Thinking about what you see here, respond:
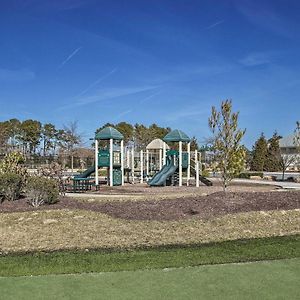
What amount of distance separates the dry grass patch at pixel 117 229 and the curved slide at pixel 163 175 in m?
11.4

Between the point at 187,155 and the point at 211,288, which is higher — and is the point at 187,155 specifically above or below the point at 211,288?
above

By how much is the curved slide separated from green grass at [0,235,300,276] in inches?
554

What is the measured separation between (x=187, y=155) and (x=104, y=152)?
466cm

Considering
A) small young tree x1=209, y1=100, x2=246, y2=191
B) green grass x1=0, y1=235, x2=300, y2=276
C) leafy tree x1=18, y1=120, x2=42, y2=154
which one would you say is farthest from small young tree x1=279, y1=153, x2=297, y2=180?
leafy tree x1=18, y1=120, x2=42, y2=154

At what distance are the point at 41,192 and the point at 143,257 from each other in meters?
5.79

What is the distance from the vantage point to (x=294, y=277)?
486 cm

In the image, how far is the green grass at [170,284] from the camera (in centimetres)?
426

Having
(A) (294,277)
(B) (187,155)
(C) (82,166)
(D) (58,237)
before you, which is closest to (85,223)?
(D) (58,237)

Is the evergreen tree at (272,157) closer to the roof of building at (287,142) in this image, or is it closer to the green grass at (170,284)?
the roof of building at (287,142)

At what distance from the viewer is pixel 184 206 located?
10352 millimetres

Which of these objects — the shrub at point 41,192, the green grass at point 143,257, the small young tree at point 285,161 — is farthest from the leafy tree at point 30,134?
the green grass at point 143,257

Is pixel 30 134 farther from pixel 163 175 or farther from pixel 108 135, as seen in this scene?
pixel 163 175

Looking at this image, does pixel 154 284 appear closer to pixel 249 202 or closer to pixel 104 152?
pixel 249 202

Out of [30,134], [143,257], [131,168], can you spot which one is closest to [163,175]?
[131,168]
